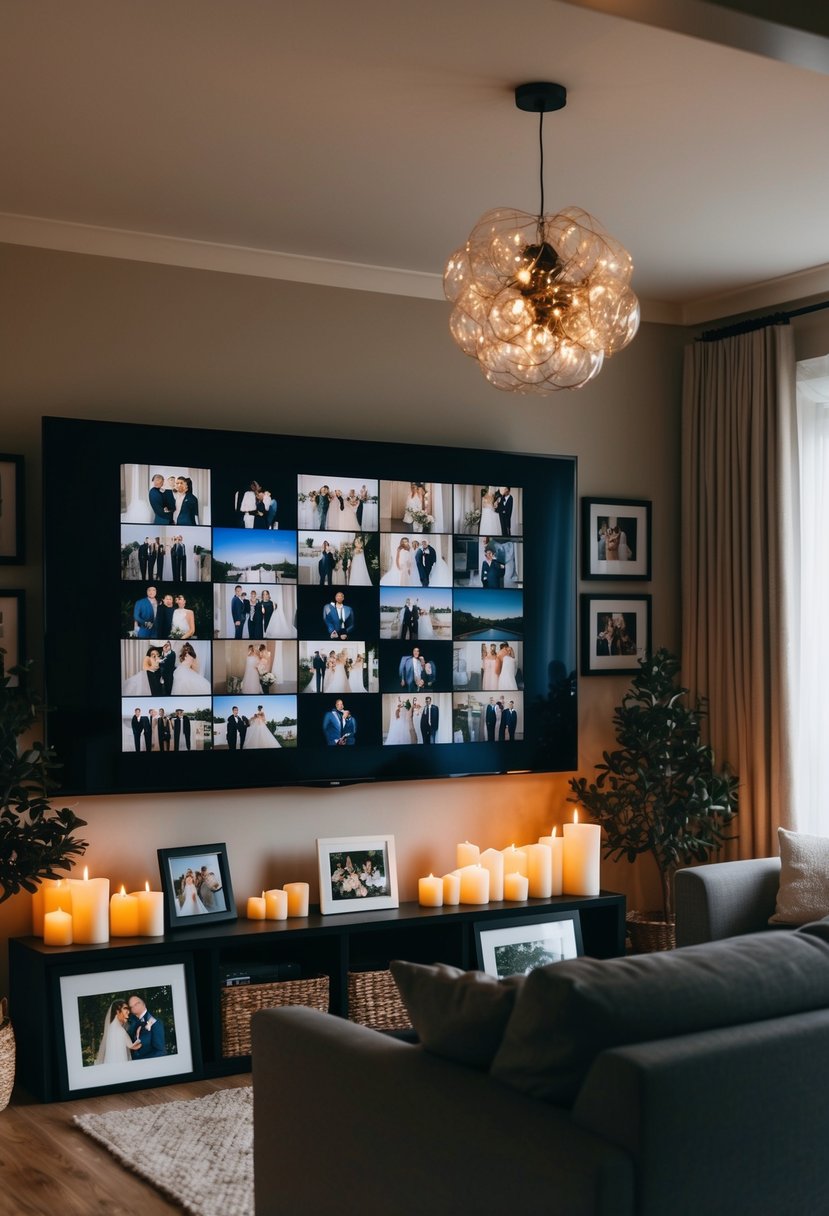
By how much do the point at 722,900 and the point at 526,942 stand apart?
85 cm

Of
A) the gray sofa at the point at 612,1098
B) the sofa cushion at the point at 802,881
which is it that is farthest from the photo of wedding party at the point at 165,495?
the gray sofa at the point at 612,1098

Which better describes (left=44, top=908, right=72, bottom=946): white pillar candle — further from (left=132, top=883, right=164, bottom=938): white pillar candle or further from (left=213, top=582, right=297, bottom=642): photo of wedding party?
(left=213, top=582, right=297, bottom=642): photo of wedding party

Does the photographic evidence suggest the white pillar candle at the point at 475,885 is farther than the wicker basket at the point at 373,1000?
Yes

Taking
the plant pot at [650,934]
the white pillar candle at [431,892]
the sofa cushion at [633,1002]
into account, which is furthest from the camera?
the plant pot at [650,934]

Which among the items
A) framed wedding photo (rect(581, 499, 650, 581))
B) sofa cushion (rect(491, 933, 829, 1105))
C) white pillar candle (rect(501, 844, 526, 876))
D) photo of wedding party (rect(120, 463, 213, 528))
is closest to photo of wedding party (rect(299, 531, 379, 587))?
photo of wedding party (rect(120, 463, 213, 528))

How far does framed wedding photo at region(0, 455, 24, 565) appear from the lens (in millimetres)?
4613

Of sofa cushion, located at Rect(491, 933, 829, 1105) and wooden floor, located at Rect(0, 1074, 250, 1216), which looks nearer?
sofa cushion, located at Rect(491, 933, 829, 1105)

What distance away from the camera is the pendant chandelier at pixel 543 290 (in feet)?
11.6

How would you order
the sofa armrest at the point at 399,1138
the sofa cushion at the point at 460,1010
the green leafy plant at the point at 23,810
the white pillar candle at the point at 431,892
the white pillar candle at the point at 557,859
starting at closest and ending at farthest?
the sofa armrest at the point at 399,1138 < the sofa cushion at the point at 460,1010 < the green leafy plant at the point at 23,810 < the white pillar candle at the point at 431,892 < the white pillar candle at the point at 557,859

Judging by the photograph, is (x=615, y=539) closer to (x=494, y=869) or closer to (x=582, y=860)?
(x=582, y=860)

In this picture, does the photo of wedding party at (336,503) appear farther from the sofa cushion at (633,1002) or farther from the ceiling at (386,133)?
the sofa cushion at (633,1002)

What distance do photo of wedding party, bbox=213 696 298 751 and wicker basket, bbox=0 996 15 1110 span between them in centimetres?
117

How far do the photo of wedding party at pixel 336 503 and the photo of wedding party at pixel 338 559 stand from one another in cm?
4

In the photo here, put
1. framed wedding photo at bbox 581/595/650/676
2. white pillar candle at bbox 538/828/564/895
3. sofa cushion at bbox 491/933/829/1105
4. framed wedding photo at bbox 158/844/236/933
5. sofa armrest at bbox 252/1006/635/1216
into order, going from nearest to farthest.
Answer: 1. sofa armrest at bbox 252/1006/635/1216
2. sofa cushion at bbox 491/933/829/1105
3. framed wedding photo at bbox 158/844/236/933
4. white pillar candle at bbox 538/828/564/895
5. framed wedding photo at bbox 581/595/650/676
